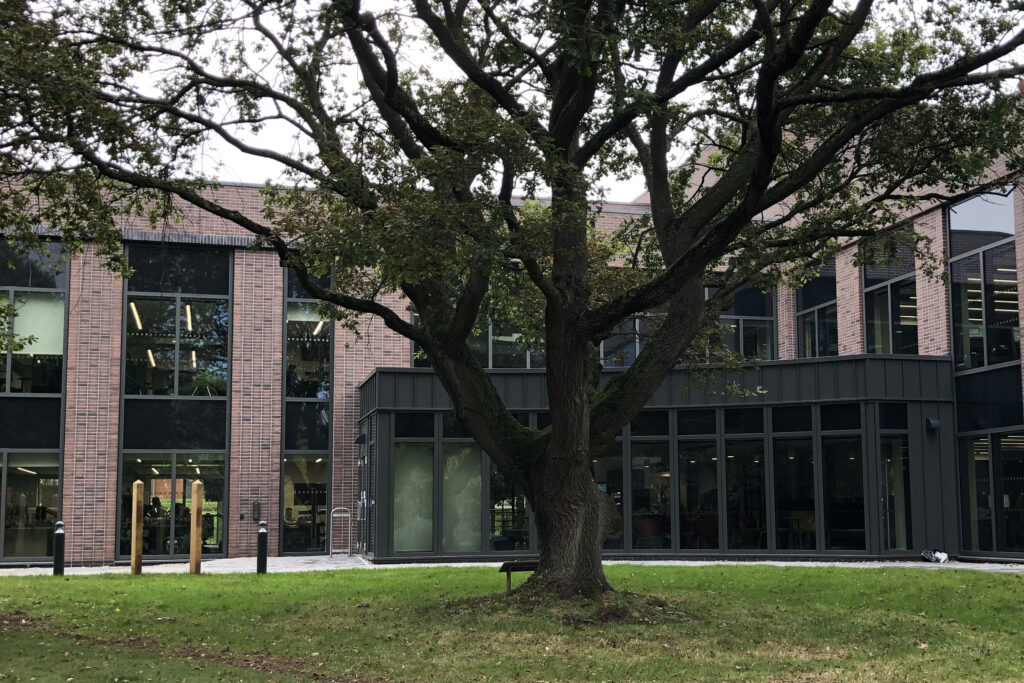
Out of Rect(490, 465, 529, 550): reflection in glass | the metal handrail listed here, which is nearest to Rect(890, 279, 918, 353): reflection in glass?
Rect(490, 465, 529, 550): reflection in glass

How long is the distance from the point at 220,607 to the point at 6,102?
651 centimetres

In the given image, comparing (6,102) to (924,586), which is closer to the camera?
(6,102)

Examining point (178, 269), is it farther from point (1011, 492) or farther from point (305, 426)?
point (1011, 492)

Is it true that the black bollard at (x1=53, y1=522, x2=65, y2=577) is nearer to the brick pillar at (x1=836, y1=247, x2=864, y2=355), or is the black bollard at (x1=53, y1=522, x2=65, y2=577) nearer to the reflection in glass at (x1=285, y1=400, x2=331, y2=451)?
the reflection in glass at (x1=285, y1=400, x2=331, y2=451)

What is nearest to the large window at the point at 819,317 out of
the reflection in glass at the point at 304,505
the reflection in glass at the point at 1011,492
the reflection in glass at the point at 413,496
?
the reflection in glass at the point at 1011,492

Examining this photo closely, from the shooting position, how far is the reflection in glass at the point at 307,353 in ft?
80.4

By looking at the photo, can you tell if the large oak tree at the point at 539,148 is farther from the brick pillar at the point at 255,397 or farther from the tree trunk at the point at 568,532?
the brick pillar at the point at 255,397

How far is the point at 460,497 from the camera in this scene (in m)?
23.1

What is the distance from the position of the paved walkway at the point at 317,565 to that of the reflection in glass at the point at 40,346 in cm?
384

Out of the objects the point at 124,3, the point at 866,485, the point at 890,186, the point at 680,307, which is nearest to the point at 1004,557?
the point at 866,485

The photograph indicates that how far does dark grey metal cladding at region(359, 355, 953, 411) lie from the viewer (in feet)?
70.9

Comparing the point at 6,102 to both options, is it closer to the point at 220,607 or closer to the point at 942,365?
the point at 220,607

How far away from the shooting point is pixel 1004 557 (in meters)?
20.4

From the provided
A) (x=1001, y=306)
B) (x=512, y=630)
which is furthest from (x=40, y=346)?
(x=1001, y=306)
